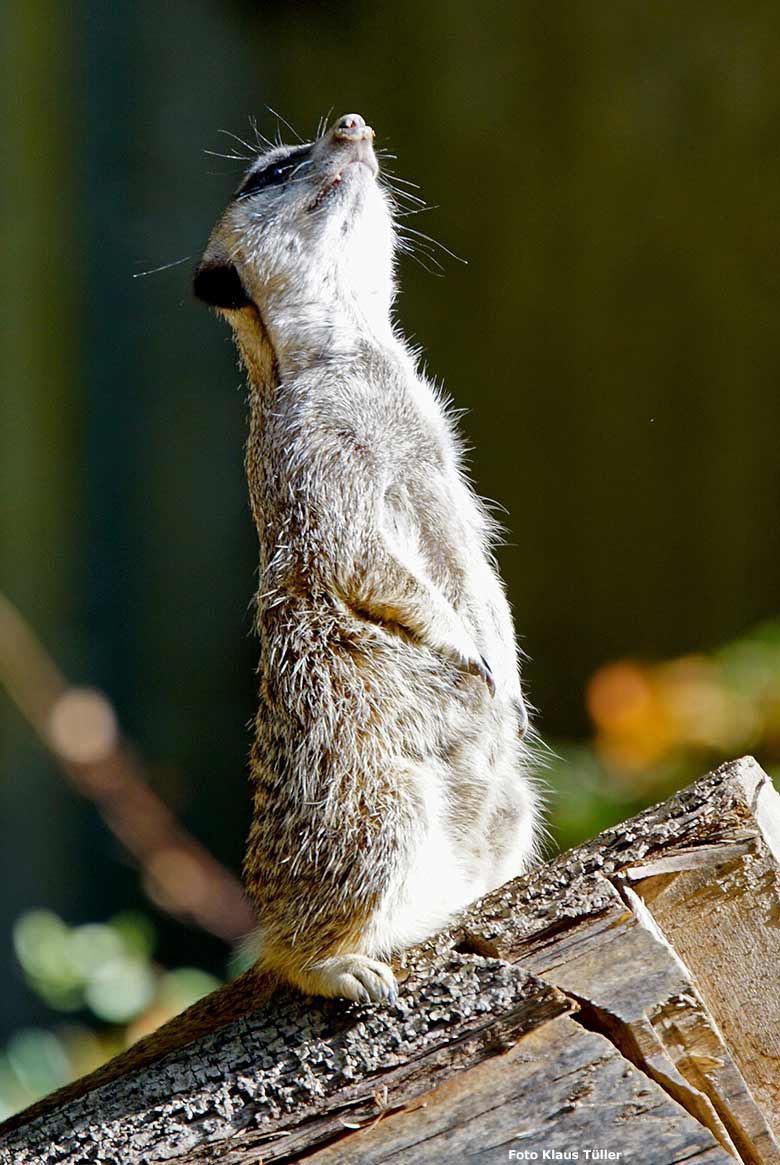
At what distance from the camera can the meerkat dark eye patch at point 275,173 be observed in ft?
8.25

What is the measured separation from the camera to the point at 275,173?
2545mm

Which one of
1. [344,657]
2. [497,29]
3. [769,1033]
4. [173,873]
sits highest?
[497,29]

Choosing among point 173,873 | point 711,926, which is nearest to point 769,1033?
point 711,926

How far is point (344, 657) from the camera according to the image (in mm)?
2061

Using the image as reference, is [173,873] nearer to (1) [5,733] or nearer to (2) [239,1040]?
(1) [5,733]

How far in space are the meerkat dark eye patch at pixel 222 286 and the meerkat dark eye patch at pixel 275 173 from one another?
0.64ft

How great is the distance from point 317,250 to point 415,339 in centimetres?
Answer: 286

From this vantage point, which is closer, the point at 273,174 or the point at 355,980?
the point at 355,980

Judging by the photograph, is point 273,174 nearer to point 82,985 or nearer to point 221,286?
point 221,286

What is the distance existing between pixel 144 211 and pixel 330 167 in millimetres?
3418

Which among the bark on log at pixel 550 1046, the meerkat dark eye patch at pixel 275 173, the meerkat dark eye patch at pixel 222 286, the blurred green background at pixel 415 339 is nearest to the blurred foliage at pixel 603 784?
the blurred green background at pixel 415 339

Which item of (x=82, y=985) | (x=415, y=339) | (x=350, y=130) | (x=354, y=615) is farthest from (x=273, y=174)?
(x=415, y=339)

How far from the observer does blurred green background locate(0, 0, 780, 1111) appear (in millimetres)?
4746

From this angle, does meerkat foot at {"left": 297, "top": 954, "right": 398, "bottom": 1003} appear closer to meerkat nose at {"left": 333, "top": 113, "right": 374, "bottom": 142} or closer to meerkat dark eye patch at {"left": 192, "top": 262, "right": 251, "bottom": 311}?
meerkat dark eye patch at {"left": 192, "top": 262, "right": 251, "bottom": 311}
